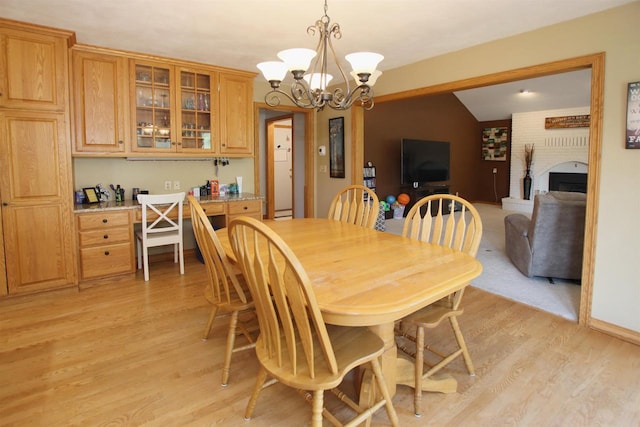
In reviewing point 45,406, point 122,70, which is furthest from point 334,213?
point 122,70

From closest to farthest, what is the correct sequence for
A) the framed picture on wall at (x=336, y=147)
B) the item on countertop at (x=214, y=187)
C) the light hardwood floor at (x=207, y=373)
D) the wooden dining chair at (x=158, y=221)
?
the light hardwood floor at (x=207, y=373)
the wooden dining chair at (x=158, y=221)
the item on countertop at (x=214, y=187)
the framed picture on wall at (x=336, y=147)

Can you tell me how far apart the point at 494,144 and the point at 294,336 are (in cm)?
925

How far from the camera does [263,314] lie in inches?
59.9

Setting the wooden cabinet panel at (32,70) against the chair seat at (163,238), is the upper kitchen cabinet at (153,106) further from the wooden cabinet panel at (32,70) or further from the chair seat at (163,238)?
the chair seat at (163,238)

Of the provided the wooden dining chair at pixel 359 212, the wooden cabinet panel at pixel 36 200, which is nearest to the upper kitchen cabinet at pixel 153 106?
the wooden cabinet panel at pixel 36 200

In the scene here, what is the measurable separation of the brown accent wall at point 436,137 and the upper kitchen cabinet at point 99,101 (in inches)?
161

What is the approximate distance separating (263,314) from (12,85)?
3.03 metres

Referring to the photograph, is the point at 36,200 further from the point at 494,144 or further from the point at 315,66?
the point at 494,144

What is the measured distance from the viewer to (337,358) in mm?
1510

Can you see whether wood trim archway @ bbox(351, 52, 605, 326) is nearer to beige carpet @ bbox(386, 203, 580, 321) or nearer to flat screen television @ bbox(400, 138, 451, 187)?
beige carpet @ bbox(386, 203, 580, 321)

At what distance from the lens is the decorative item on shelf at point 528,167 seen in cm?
858

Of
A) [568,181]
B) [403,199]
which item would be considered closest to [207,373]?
[403,199]

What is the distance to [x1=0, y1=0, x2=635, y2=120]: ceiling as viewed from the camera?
2.65m

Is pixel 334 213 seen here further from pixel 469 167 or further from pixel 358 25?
pixel 469 167
